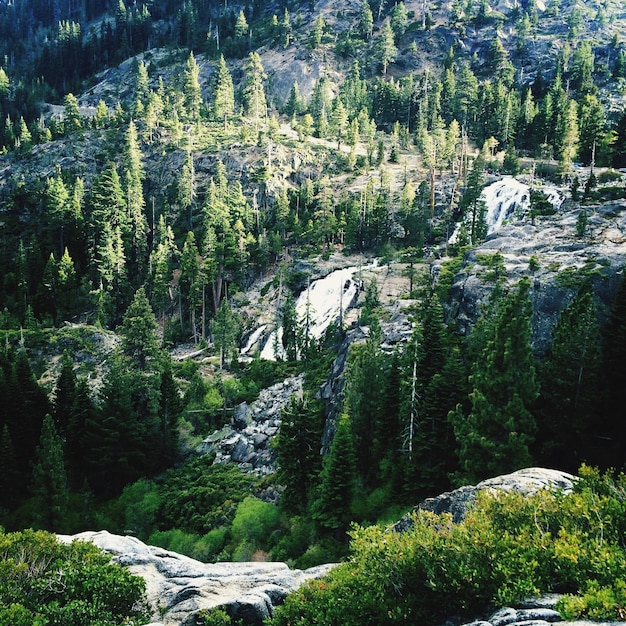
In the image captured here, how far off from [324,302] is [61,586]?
63.5 metres

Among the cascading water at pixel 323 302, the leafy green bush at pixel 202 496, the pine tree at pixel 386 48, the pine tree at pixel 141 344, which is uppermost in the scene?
the pine tree at pixel 386 48

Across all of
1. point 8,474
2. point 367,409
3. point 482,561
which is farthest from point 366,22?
point 482,561

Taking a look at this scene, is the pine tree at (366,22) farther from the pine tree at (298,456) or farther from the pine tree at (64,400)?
the pine tree at (298,456)

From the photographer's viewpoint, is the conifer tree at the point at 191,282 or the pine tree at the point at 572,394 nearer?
the pine tree at the point at 572,394

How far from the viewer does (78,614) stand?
16344 mm

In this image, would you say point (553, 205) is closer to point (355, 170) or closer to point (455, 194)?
point (455, 194)

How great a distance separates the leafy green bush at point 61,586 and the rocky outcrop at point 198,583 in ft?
3.64

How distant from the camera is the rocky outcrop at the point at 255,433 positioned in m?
51.4

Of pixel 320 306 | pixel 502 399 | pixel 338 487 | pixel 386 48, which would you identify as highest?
pixel 386 48

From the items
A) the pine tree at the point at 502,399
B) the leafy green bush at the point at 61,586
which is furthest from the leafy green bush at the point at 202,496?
the leafy green bush at the point at 61,586

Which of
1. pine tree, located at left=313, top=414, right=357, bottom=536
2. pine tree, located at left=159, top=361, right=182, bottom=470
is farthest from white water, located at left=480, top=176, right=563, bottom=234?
pine tree, located at left=313, top=414, right=357, bottom=536

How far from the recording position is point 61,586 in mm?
17500

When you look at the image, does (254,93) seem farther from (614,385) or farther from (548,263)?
(614,385)

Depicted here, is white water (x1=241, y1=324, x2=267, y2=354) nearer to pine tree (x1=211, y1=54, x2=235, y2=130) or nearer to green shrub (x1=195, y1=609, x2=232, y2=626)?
pine tree (x1=211, y1=54, x2=235, y2=130)
